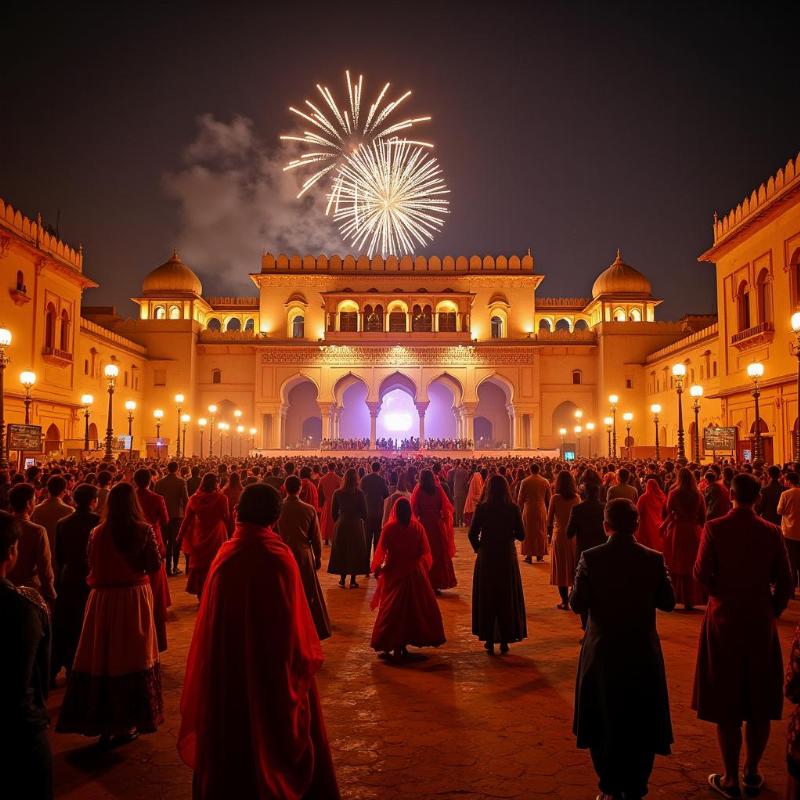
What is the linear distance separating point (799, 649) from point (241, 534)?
2.43 metres

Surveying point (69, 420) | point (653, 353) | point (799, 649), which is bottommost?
point (799, 649)

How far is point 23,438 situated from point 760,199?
21.4 metres

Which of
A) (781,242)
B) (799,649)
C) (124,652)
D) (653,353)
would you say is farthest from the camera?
(653,353)

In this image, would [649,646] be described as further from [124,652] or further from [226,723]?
[124,652]

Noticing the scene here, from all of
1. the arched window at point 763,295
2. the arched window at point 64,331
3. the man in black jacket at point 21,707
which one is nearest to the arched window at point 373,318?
the arched window at point 64,331

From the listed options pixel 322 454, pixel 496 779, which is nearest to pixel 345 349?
pixel 322 454

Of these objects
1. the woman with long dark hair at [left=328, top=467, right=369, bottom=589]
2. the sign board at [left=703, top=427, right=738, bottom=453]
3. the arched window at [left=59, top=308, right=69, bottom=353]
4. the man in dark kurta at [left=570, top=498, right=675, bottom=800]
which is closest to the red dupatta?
the man in dark kurta at [left=570, top=498, right=675, bottom=800]

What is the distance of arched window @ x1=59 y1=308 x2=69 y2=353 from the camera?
27.8 metres

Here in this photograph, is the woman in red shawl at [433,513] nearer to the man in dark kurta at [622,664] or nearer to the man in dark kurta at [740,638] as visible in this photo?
the man in dark kurta at [740,638]

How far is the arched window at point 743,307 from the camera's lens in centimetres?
2311

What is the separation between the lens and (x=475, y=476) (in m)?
14.2

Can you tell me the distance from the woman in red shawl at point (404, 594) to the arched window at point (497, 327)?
38.2 metres

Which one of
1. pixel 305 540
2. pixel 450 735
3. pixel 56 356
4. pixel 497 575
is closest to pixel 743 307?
pixel 497 575

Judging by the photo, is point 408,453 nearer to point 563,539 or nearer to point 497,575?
point 563,539
